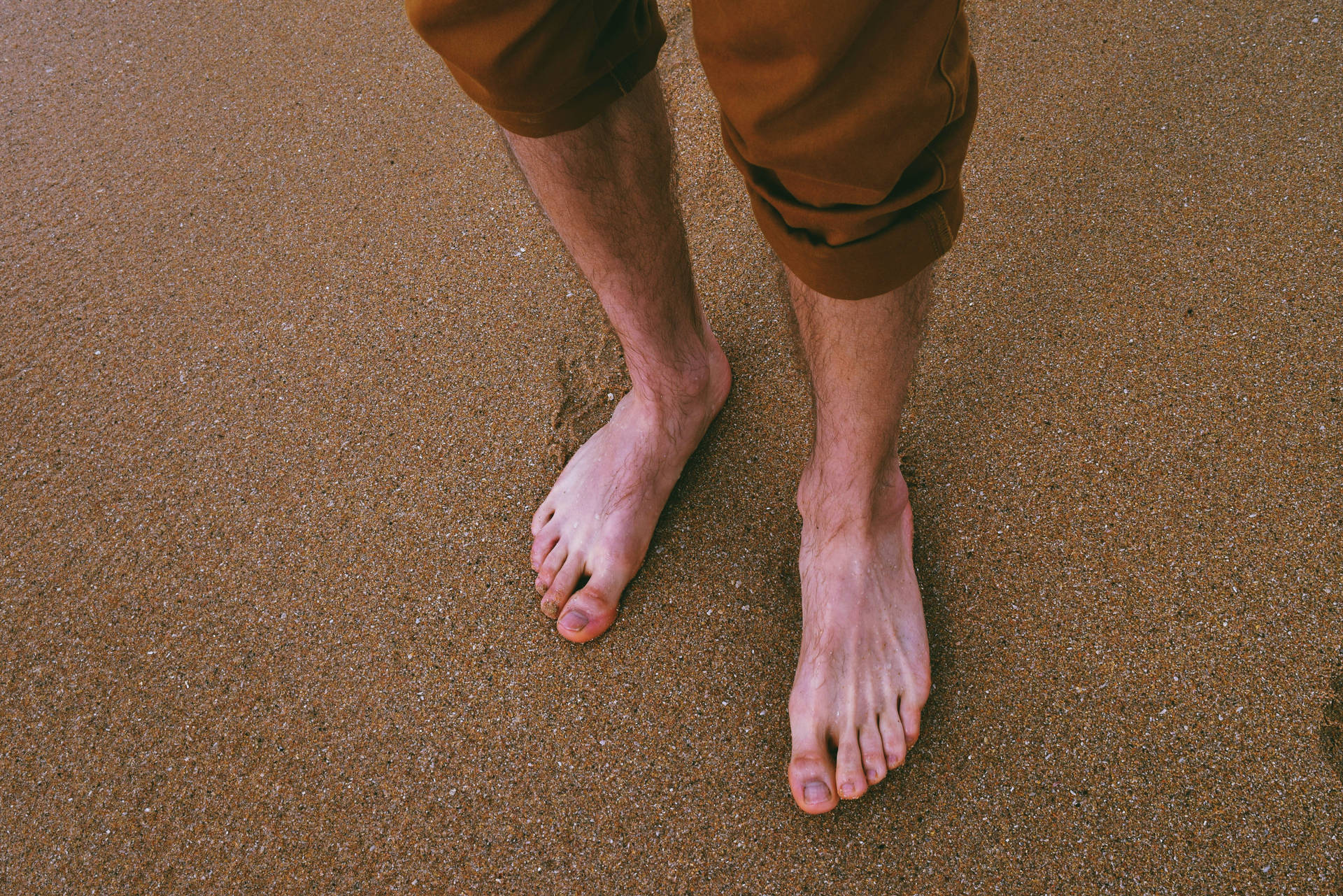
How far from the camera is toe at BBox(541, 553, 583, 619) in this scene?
111 cm

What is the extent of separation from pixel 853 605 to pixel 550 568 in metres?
0.44

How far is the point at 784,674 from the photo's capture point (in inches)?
41.1

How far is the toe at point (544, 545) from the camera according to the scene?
1143 millimetres

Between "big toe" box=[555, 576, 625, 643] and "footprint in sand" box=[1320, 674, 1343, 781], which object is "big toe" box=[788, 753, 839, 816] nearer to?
"big toe" box=[555, 576, 625, 643]

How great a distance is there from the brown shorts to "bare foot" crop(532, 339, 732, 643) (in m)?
0.48

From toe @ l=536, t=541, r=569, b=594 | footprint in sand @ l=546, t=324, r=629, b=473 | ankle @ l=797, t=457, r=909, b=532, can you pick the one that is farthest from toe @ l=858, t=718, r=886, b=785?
footprint in sand @ l=546, t=324, r=629, b=473

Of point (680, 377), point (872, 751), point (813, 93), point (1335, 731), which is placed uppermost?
point (813, 93)

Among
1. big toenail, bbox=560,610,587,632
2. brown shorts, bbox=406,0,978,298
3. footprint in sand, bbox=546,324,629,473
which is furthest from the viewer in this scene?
footprint in sand, bbox=546,324,629,473

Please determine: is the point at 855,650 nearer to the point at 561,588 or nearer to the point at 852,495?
the point at 852,495

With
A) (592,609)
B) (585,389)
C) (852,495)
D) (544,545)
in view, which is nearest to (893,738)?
(852,495)

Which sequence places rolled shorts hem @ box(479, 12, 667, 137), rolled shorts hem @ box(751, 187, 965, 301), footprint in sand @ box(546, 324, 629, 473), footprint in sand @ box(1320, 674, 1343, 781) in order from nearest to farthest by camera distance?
rolled shorts hem @ box(751, 187, 965, 301)
rolled shorts hem @ box(479, 12, 667, 137)
footprint in sand @ box(1320, 674, 1343, 781)
footprint in sand @ box(546, 324, 629, 473)

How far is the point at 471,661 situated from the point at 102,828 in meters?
0.54

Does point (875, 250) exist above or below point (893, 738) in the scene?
above

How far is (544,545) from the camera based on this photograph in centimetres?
115
